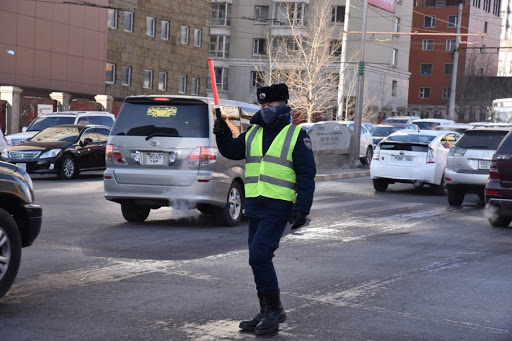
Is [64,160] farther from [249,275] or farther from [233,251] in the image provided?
[249,275]

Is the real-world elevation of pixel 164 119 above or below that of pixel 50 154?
above

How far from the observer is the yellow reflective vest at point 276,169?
20.9 feet

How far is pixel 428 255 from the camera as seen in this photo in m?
10.6

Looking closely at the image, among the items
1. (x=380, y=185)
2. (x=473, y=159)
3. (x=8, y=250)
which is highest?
(x=473, y=159)

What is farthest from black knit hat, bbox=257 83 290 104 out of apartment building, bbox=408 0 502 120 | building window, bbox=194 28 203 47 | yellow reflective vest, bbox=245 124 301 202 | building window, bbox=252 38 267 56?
apartment building, bbox=408 0 502 120

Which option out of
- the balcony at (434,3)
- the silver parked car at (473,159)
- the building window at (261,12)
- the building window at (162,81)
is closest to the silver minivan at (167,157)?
the silver parked car at (473,159)

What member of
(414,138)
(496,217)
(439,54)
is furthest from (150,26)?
(439,54)

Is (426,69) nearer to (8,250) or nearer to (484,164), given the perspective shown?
(484,164)

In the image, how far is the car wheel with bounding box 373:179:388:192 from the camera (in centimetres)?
2162

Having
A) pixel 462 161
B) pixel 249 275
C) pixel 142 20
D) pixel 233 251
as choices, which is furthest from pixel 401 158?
pixel 142 20

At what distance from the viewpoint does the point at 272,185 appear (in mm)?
6359

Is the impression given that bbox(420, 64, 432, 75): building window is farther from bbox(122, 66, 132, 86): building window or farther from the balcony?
bbox(122, 66, 132, 86): building window

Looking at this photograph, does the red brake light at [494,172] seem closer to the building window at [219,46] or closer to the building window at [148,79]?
the building window at [148,79]

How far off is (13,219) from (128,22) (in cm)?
4659
